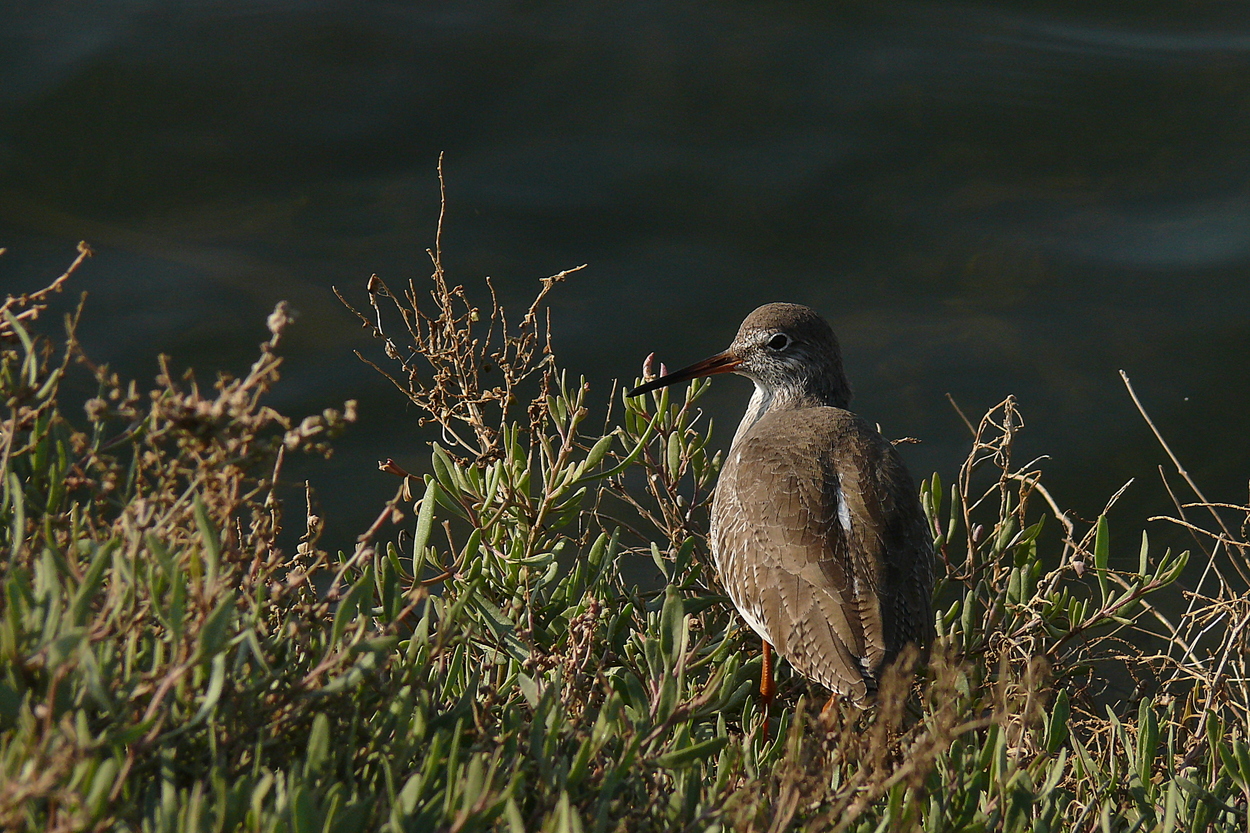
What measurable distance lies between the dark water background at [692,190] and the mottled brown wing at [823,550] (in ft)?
9.42

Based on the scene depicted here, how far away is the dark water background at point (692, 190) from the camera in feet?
27.1

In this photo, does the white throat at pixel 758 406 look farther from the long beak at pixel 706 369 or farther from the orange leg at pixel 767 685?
the orange leg at pixel 767 685

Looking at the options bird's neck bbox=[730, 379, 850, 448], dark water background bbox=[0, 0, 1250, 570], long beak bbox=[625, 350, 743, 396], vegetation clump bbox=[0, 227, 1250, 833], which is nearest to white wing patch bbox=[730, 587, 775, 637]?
vegetation clump bbox=[0, 227, 1250, 833]

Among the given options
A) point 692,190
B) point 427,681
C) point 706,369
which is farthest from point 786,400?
point 692,190

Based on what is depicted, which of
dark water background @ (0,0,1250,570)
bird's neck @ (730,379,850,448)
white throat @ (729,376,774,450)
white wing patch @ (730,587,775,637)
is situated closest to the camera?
white wing patch @ (730,587,775,637)

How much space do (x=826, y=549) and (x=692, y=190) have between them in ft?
16.6

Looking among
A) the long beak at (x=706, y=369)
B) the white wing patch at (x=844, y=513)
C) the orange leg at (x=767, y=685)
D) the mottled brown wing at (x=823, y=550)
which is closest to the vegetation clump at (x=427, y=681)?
the orange leg at (x=767, y=685)

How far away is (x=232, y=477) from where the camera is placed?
2680 mm

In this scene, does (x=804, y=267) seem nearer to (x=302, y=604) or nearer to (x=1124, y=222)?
(x=1124, y=222)

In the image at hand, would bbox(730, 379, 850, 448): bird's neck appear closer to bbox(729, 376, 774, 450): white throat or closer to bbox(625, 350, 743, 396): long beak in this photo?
bbox(729, 376, 774, 450): white throat

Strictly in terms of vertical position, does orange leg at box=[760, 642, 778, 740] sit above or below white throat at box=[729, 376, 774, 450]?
below

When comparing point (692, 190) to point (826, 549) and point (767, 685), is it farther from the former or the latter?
point (767, 685)

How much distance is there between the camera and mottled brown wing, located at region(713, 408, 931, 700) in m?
4.42

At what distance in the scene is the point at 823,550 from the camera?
4.64 meters
